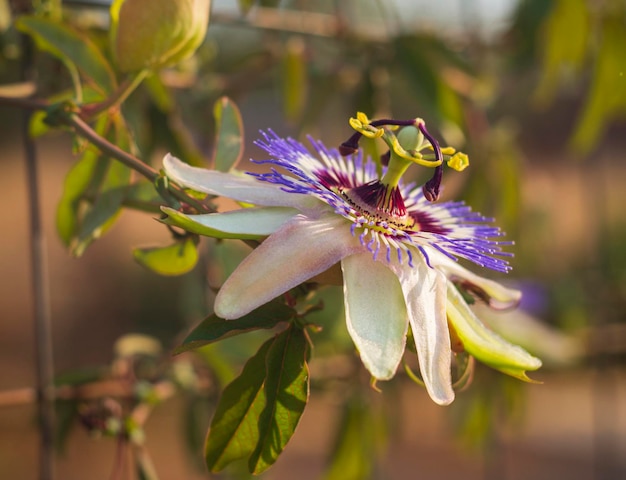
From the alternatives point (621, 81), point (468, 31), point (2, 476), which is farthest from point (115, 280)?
point (621, 81)

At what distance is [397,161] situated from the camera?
0.59 meters

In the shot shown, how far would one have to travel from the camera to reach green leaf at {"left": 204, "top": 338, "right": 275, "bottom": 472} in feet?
1.77

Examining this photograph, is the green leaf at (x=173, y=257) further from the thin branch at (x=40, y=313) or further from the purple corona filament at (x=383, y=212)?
the thin branch at (x=40, y=313)

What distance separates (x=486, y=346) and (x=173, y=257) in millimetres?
245

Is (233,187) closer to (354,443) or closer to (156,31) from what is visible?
(156,31)

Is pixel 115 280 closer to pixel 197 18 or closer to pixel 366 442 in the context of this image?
pixel 366 442

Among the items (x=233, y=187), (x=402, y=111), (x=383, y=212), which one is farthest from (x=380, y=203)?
(x=402, y=111)

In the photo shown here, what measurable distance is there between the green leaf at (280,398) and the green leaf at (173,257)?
0.11m

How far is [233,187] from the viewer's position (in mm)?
544

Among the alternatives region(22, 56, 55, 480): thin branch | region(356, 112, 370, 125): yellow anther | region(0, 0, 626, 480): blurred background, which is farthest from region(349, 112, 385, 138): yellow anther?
region(22, 56, 55, 480): thin branch

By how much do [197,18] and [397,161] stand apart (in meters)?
0.20

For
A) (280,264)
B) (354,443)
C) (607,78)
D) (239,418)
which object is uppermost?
(607,78)

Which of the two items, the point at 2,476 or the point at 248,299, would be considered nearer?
the point at 248,299

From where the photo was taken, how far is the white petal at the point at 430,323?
0.47 m
